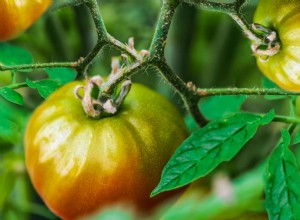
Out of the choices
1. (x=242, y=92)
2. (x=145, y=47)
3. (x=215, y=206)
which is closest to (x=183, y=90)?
(x=242, y=92)

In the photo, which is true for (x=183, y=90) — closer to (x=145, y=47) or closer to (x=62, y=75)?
(x=62, y=75)

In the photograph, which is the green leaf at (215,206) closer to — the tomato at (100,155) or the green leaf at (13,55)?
the tomato at (100,155)

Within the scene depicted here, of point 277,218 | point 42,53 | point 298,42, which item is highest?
point 42,53

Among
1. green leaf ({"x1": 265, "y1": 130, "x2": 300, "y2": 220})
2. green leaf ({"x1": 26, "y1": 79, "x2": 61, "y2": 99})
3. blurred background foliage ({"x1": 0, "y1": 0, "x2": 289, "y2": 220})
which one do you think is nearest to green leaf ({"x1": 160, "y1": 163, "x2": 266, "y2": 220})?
green leaf ({"x1": 265, "y1": 130, "x2": 300, "y2": 220})

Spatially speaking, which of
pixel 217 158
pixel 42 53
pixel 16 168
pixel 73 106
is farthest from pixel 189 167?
pixel 42 53

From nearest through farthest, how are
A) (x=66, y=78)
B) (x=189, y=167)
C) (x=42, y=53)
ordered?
(x=189, y=167), (x=66, y=78), (x=42, y=53)

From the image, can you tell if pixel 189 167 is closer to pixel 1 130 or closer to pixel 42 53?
pixel 1 130

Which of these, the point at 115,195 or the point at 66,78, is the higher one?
the point at 66,78

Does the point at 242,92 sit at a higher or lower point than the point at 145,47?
lower
